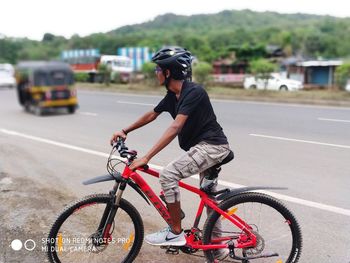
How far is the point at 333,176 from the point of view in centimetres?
639

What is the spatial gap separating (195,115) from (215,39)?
231ft

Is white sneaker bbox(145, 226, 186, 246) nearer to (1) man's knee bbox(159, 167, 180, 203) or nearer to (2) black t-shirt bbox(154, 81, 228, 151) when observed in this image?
(1) man's knee bbox(159, 167, 180, 203)

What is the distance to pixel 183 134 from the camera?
3453 mm

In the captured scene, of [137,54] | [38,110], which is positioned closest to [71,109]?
[38,110]

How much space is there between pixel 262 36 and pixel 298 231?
75.1m

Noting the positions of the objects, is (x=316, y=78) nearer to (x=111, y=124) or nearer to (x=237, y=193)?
(x=111, y=124)

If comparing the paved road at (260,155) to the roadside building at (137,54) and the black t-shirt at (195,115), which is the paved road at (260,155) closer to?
the black t-shirt at (195,115)

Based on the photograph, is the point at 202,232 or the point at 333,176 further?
the point at 333,176

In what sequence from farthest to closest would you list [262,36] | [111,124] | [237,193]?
[262,36]
[111,124]
[237,193]

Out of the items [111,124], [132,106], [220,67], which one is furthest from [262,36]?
[111,124]

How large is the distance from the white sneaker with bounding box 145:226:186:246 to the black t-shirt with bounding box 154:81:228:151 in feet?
2.27

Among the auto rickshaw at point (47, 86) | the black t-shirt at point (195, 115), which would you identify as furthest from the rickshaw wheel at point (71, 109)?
the black t-shirt at point (195, 115)

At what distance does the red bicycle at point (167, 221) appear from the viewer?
11.1 ft

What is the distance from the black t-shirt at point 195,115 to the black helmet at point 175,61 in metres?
0.09
